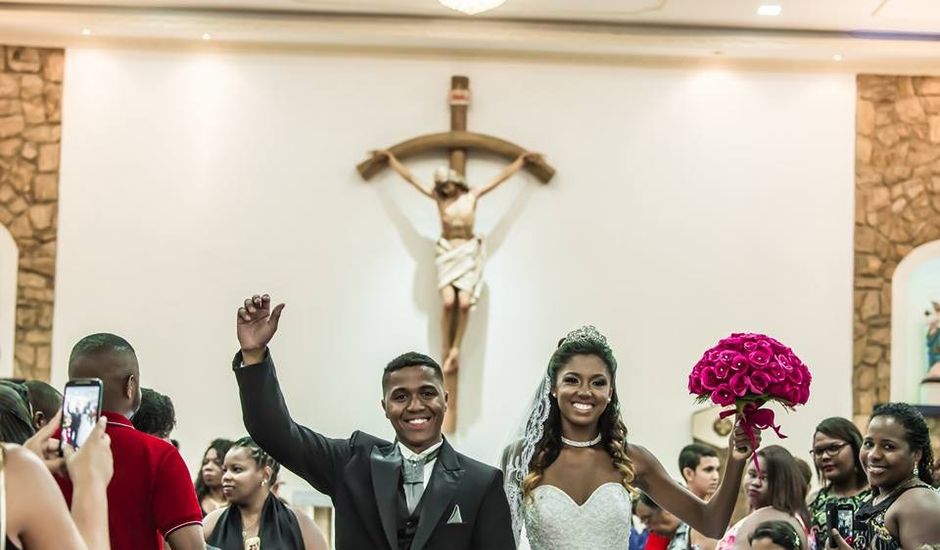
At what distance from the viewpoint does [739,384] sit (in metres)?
4.55

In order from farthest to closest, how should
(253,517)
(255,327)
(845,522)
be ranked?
(253,517), (845,522), (255,327)

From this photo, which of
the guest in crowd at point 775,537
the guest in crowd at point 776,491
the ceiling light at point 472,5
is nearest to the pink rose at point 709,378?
the guest in crowd at point 775,537

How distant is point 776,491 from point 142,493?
3045 mm

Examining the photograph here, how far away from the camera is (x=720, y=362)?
4.62 meters

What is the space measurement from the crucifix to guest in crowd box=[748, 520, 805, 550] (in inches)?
236

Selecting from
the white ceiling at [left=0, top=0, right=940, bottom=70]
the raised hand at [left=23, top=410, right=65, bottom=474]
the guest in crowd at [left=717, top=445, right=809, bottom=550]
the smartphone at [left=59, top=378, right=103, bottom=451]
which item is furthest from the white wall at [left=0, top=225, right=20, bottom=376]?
the raised hand at [left=23, top=410, right=65, bottom=474]

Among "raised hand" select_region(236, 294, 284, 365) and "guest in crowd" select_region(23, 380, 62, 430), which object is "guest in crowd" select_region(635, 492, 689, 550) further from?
"raised hand" select_region(236, 294, 284, 365)

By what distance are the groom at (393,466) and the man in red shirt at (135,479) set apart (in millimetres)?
259

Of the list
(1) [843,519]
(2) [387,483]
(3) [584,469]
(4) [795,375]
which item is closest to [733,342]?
(4) [795,375]

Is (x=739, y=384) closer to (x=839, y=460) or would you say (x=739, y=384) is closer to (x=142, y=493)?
(x=839, y=460)

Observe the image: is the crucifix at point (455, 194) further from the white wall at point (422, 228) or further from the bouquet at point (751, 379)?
the bouquet at point (751, 379)

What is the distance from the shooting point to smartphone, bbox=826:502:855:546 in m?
4.82

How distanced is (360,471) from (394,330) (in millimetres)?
7675

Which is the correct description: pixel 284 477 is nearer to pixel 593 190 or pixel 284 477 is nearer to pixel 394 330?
Result: pixel 394 330
